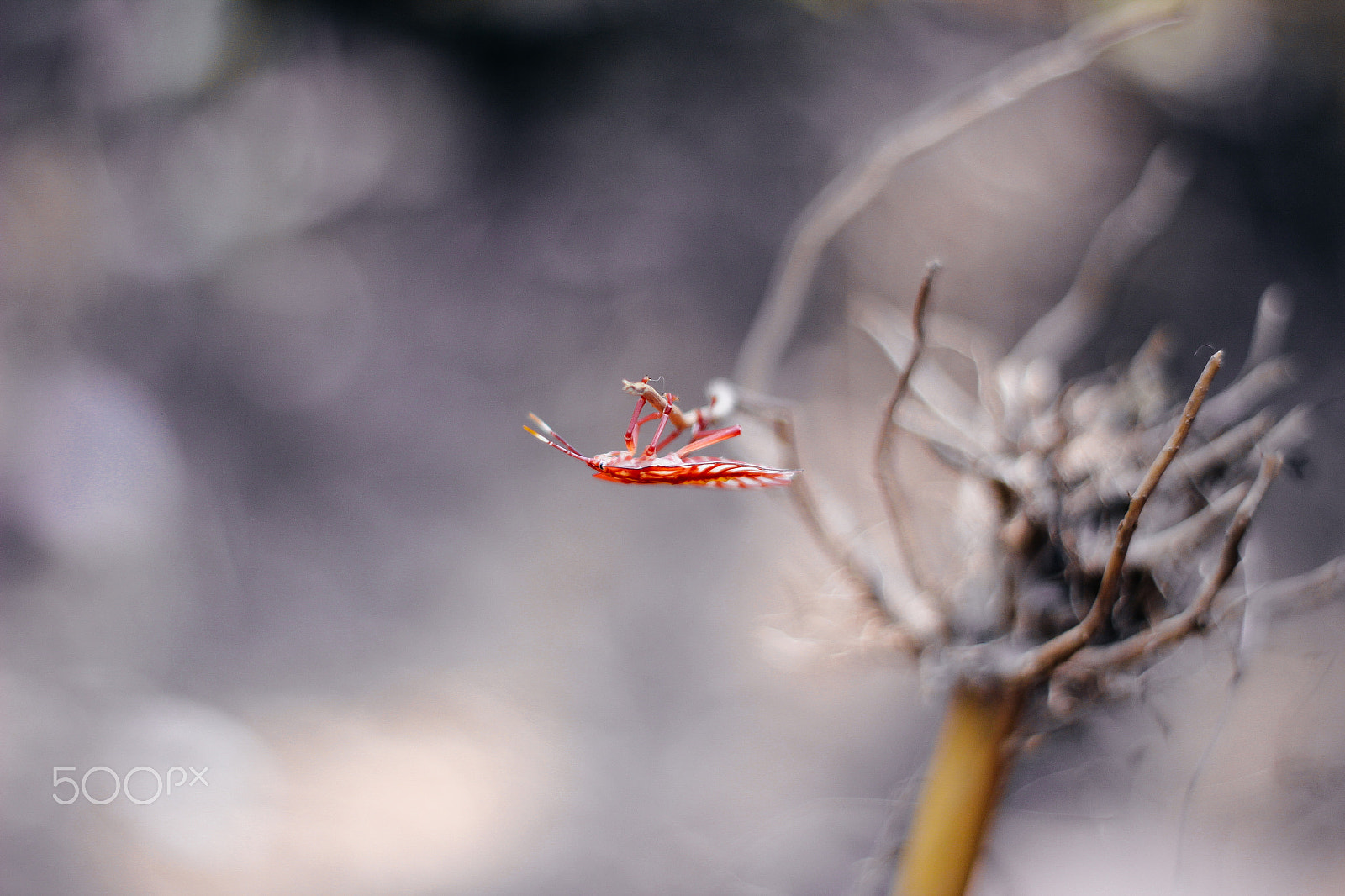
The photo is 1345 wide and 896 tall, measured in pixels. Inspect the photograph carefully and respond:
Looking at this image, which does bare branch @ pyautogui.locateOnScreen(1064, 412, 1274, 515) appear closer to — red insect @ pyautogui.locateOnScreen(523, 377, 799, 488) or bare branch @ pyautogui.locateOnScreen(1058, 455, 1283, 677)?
bare branch @ pyautogui.locateOnScreen(1058, 455, 1283, 677)

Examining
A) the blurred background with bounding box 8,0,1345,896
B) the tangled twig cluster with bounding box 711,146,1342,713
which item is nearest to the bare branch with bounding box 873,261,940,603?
the tangled twig cluster with bounding box 711,146,1342,713

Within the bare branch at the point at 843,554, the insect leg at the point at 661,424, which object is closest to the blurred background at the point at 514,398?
the bare branch at the point at 843,554

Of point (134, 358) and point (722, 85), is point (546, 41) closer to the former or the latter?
point (722, 85)

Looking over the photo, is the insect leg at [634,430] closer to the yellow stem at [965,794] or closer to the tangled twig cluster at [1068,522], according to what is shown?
the tangled twig cluster at [1068,522]

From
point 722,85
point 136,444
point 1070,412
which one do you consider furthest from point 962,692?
point 136,444

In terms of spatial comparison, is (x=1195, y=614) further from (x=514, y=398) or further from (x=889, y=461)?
(x=514, y=398)
